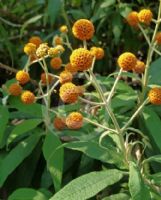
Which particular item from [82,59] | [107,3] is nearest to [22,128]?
[82,59]

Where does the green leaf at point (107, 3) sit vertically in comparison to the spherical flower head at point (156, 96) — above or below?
below

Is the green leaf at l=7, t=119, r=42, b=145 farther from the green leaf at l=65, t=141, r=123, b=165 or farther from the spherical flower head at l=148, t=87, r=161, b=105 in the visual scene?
the spherical flower head at l=148, t=87, r=161, b=105

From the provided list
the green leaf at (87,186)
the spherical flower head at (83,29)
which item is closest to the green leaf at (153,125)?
the green leaf at (87,186)

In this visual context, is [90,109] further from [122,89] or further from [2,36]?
[2,36]

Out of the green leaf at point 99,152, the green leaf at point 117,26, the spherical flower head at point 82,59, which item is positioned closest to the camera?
the spherical flower head at point 82,59

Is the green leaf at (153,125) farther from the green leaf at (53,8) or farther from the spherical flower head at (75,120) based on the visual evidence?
the green leaf at (53,8)

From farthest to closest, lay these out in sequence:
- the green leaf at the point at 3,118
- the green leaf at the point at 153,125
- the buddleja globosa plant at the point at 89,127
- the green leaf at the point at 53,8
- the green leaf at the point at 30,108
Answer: the green leaf at the point at 53,8
the green leaf at the point at 30,108
the green leaf at the point at 3,118
the green leaf at the point at 153,125
the buddleja globosa plant at the point at 89,127

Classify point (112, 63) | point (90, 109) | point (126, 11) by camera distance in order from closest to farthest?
point (90, 109)
point (126, 11)
point (112, 63)

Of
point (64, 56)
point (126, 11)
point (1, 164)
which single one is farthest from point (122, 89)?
point (64, 56)
